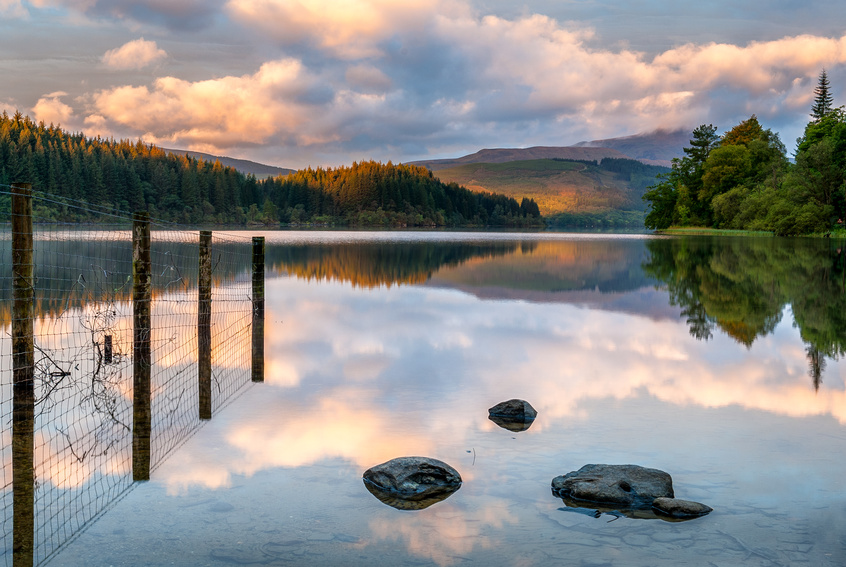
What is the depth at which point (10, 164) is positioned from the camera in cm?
13062

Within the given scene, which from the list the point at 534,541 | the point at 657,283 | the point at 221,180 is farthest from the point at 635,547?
the point at 221,180

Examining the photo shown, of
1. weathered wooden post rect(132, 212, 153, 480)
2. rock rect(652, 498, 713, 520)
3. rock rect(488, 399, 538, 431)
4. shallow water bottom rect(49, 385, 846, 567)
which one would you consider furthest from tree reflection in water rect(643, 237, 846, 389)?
weathered wooden post rect(132, 212, 153, 480)

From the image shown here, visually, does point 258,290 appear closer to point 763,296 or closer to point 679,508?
point 679,508

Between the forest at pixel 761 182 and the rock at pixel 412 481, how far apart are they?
311 ft

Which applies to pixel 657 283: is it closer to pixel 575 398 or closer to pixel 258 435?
pixel 575 398

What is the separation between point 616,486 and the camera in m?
7.48

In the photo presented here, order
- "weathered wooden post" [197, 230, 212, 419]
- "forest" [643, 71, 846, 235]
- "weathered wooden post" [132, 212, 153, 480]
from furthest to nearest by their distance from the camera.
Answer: "forest" [643, 71, 846, 235]
"weathered wooden post" [197, 230, 212, 419]
"weathered wooden post" [132, 212, 153, 480]

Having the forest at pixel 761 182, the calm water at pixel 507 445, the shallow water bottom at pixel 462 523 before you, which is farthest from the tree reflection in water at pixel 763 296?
the forest at pixel 761 182

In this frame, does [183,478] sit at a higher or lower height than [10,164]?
lower

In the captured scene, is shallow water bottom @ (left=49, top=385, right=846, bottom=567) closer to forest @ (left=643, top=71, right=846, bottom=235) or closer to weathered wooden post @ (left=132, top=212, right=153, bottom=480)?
weathered wooden post @ (left=132, top=212, right=153, bottom=480)

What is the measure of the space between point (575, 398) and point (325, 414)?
4293 mm

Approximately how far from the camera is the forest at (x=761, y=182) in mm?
90500

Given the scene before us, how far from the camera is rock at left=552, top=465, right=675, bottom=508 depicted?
7328 mm

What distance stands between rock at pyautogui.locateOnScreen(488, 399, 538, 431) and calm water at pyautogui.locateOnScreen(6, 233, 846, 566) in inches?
7.5
